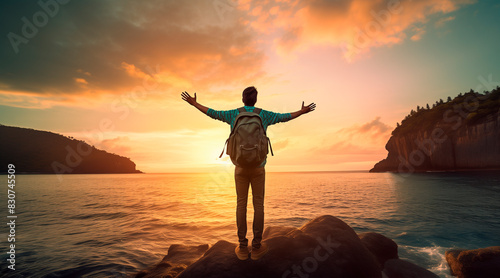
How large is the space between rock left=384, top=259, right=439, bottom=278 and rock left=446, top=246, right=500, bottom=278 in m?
1.04

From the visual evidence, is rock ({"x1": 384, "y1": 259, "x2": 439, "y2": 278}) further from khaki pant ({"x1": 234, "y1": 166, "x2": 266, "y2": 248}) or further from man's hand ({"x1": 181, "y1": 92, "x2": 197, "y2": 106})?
man's hand ({"x1": 181, "y1": 92, "x2": 197, "y2": 106})

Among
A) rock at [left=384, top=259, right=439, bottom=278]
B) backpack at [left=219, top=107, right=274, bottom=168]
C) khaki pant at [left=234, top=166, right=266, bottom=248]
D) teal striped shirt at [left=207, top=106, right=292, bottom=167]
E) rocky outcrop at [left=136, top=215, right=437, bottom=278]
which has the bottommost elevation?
rock at [left=384, top=259, right=439, bottom=278]

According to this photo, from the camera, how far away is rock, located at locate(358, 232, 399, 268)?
6.54m

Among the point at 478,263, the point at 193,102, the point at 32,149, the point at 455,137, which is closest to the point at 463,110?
the point at 455,137

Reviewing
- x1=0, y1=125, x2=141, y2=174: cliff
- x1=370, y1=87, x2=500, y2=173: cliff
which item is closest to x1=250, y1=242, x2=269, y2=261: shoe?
x1=370, y1=87, x2=500, y2=173: cliff

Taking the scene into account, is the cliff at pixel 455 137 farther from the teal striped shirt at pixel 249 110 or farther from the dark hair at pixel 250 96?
the dark hair at pixel 250 96

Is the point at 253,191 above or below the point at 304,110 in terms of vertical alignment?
below

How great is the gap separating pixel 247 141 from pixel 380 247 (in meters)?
6.27

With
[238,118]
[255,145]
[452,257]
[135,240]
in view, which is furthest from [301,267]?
[135,240]

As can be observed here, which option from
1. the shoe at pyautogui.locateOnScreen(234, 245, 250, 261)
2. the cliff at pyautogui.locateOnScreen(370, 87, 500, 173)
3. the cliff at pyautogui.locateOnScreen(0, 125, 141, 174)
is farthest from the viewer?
the cliff at pyautogui.locateOnScreen(0, 125, 141, 174)

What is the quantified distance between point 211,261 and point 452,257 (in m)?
7.67

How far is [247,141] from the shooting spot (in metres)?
3.46

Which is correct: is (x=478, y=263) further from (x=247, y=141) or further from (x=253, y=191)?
(x=247, y=141)

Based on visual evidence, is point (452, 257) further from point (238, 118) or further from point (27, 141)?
point (27, 141)
